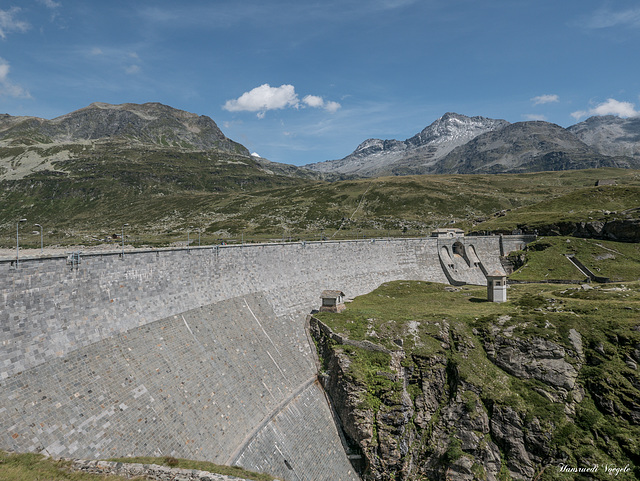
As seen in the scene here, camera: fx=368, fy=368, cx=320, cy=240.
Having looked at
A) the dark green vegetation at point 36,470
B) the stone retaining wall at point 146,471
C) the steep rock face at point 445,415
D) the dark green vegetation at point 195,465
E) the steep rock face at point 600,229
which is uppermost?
the steep rock face at point 600,229

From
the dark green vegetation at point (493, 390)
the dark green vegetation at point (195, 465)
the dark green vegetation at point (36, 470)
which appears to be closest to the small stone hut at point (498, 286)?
the dark green vegetation at point (493, 390)

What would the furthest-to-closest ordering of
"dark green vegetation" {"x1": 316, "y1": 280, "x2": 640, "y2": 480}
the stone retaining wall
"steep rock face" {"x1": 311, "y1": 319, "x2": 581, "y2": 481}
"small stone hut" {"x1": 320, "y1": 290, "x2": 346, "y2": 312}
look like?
"small stone hut" {"x1": 320, "y1": 290, "x2": 346, "y2": 312}, "steep rock face" {"x1": 311, "y1": 319, "x2": 581, "y2": 481}, "dark green vegetation" {"x1": 316, "y1": 280, "x2": 640, "y2": 480}, the stone retaining wall

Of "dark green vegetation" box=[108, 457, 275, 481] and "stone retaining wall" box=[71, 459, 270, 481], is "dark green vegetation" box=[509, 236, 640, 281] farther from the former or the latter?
"stone retaining wall" box=[71, 459, 270, 481]

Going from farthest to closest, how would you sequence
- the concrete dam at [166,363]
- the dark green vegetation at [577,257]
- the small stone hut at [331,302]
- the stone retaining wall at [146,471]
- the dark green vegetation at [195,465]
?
1. the dark green vegetation at [577,257]
2. the small stone hut at [331,302]
3. the concrete dam at [166,363]
4. the dark green vegetation at [195,465]
5. the stone retaining wall at [146,471]

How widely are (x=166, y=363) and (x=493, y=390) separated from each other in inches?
1481

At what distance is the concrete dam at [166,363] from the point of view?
26.1 metres

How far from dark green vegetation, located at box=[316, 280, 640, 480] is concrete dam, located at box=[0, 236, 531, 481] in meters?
6.06

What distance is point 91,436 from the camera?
26.1 meters

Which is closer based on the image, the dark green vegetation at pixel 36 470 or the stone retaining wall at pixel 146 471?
the dark green vegetation at pixel 36 470

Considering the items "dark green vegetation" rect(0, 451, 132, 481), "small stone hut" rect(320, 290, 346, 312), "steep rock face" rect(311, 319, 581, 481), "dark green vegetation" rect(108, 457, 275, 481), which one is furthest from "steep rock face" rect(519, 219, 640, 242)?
"dark green vegetation" rect(0, 451, 132, 481)

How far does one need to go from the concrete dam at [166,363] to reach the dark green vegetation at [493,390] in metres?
6.06

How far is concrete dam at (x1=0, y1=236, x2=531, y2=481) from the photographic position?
26062mm

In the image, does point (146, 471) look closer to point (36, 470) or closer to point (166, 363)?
point (36, 470)

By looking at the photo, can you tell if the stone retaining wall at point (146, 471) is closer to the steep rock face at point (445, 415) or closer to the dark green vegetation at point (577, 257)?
the steep rock face at point (445, 415)
